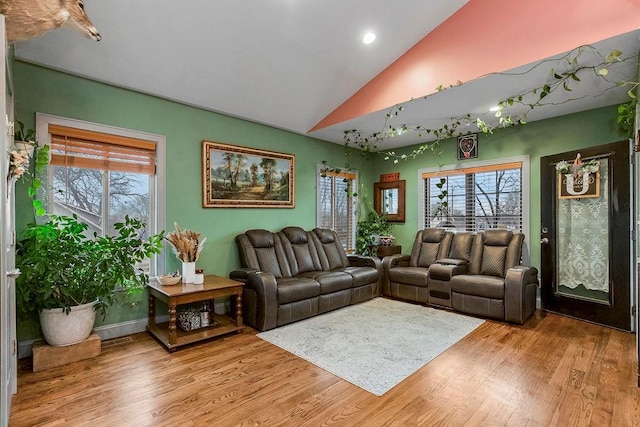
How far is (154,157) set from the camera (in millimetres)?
3463

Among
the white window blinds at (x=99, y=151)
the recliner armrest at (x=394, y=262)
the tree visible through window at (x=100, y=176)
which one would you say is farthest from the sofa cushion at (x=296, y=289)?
the white window blinds at (x=99, y=151)

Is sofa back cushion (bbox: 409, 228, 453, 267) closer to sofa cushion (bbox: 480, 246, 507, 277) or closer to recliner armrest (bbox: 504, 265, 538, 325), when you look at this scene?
sofa cushion (bbox: 480, 246, 507, 277)

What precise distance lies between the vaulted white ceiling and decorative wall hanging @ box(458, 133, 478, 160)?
89 centimetres

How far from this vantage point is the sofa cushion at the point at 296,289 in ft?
11.2

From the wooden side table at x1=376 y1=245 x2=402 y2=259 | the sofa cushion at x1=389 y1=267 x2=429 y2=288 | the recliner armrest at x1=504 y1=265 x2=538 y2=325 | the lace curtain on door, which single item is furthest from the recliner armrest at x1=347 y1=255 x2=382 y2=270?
the lace curtain on door

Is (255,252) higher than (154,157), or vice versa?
(154,157)

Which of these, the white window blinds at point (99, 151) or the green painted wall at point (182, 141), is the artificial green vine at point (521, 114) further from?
the white window blinds at point (99, 151)

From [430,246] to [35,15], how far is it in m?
4.84

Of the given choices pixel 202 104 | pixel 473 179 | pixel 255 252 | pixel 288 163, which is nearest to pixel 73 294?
pixel 255 252

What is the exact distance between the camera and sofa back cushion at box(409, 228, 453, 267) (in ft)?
15.8

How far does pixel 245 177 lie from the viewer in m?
4.23

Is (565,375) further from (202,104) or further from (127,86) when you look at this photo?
(127,86)

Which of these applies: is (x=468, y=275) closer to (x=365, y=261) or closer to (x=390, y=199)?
(x=365, y=261)

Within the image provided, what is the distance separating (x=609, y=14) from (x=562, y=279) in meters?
2.88
